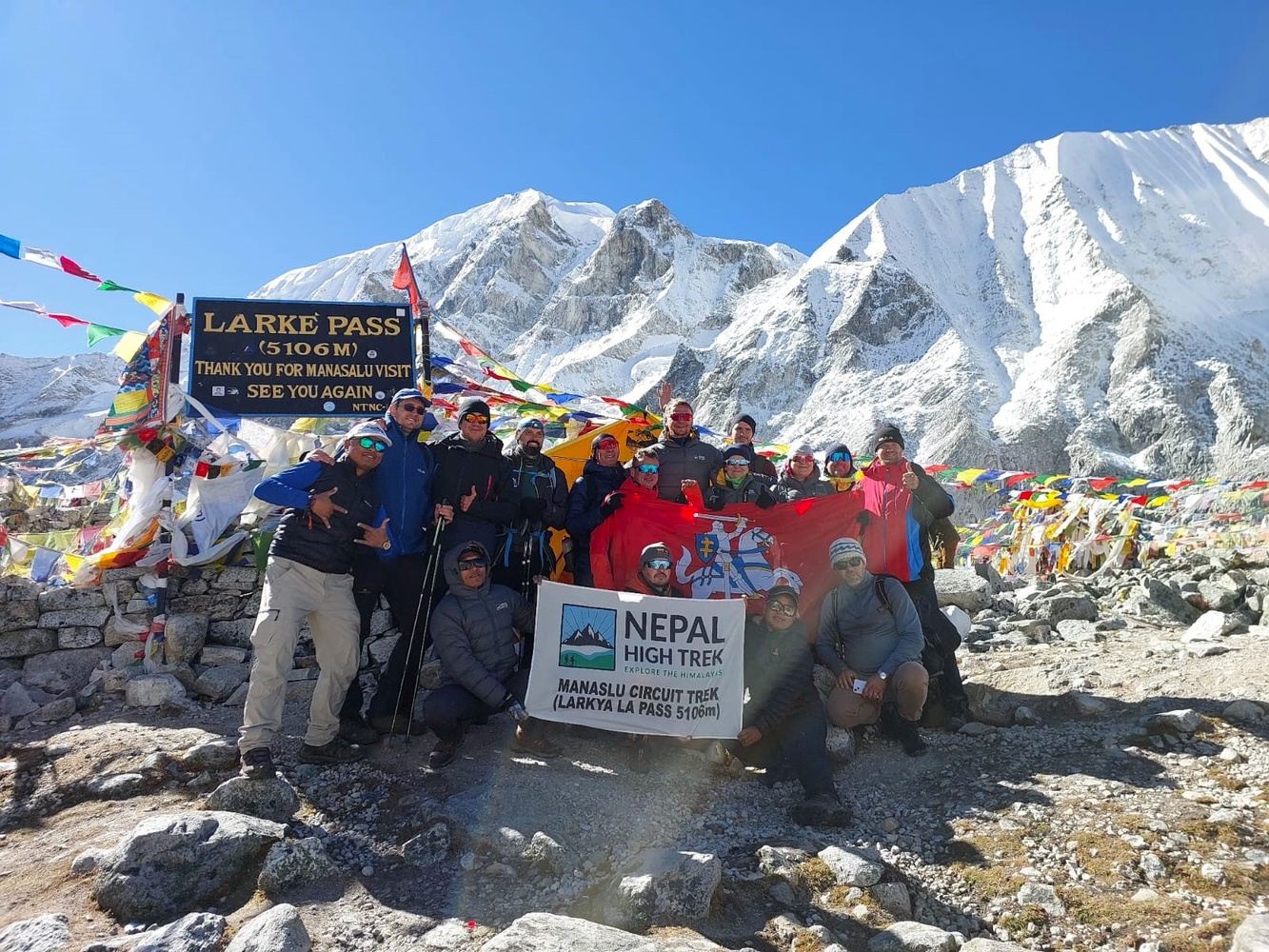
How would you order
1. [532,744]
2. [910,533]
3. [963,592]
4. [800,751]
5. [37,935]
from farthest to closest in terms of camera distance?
[963,592] → [910,533] → [532,744] → [800,751] → [37,935]

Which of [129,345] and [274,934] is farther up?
[129,345]

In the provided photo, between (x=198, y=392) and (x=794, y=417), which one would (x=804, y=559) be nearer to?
(x=198, y=392)

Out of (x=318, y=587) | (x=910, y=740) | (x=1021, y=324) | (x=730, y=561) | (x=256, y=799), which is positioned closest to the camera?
(x=256, y=799)

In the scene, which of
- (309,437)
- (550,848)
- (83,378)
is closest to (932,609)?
(550,848)

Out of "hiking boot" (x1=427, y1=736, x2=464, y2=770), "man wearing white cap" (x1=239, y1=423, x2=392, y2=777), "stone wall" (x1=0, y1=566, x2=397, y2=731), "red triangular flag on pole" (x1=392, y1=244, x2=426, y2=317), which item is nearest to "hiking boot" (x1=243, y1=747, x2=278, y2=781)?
"man wearing white cap" (x1=239, y1=423, x2=392, y2=777)

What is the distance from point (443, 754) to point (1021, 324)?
10826 cm

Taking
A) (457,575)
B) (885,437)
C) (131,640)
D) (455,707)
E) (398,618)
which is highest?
(885,437)

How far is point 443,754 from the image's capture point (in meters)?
5.05

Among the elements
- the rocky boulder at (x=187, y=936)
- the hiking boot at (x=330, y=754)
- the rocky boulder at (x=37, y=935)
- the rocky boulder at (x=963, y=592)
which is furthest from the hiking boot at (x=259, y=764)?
the rocky boulder at (x=963, y=592)

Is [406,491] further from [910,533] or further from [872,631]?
[910,533]

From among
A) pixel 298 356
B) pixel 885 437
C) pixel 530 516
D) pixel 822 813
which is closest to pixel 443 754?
pixel 530 516

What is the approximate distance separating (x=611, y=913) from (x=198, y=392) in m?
6.87

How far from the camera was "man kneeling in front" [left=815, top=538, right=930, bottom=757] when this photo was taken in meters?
5.38

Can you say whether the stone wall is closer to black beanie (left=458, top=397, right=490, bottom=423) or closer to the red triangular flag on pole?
black beanie (left=458, top=397, right=490, bottom=423)
